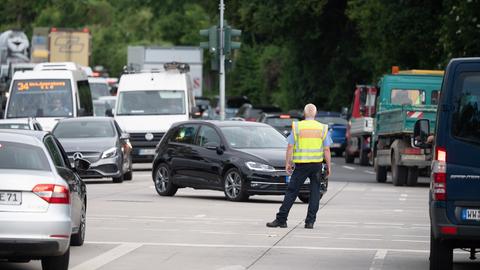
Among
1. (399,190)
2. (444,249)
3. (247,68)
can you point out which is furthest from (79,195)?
(247,68)

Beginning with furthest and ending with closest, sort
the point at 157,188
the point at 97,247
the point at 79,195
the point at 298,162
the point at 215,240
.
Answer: the point at 157,188 → the point at 298,162 → the point at 215,240 → the point at 97,247 → the point at 79,195

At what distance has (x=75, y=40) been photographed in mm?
67312

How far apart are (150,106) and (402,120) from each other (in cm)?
1003

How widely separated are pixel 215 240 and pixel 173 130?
10.2 meters

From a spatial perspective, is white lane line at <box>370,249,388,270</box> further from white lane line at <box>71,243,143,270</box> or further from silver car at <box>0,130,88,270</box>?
silver car at <box>0,130,88,270</box>

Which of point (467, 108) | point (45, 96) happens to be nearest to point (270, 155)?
point (467, 108)

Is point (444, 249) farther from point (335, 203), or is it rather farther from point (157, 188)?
point (157, 188)

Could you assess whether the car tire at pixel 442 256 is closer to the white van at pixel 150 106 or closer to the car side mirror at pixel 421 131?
the car side mirror at pixel 421 131

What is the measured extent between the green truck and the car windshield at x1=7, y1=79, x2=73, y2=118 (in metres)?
9.20

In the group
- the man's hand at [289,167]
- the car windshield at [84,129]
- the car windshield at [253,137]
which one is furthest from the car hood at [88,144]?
the man's hand at [289,167]

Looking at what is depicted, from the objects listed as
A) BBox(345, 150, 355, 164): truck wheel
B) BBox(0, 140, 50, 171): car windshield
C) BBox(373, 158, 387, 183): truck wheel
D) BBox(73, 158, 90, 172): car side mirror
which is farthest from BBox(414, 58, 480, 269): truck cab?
BBox(345, 150, 355, 164): truck wheel

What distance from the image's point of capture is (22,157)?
1313cm

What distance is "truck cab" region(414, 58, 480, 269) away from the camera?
12891 millimetres

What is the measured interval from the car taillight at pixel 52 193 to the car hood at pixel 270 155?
11.8 m
